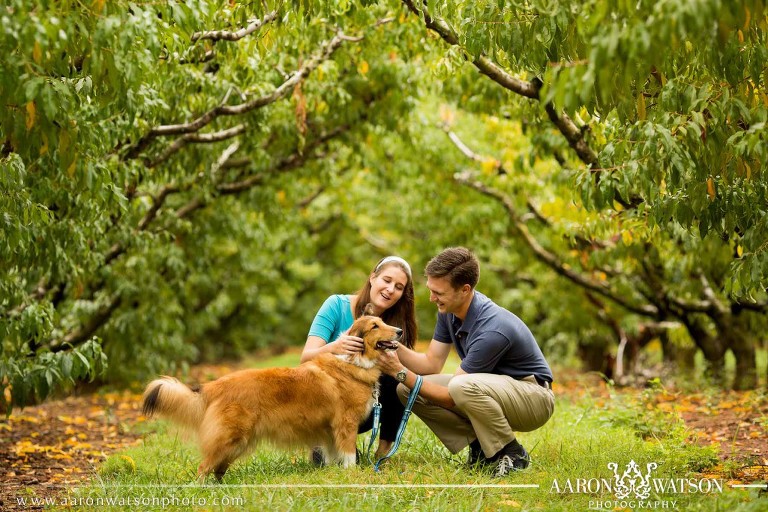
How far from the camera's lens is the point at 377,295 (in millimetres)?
5793

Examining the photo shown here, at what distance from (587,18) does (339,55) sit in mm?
5513

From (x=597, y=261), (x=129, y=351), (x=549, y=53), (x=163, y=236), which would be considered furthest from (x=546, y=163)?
(x=549, y=53)

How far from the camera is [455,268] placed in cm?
533

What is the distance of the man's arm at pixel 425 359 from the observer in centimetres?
582

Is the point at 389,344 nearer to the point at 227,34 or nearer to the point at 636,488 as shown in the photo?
the point at 636,488

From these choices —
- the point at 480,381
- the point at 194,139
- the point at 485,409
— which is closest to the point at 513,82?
the point at 480,381

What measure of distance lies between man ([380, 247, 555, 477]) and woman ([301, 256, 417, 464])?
12.1 inches

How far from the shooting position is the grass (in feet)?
14.4

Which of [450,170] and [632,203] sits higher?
[450,170]

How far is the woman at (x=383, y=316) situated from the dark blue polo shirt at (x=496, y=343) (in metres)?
0.42

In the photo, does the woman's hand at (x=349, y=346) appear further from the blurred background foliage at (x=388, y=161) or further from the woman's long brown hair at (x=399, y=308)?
the blurred background foliage at (x=388, y=161)

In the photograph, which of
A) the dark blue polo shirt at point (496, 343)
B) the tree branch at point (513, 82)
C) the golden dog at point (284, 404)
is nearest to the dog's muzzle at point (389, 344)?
the golden dog at point (284, 404)

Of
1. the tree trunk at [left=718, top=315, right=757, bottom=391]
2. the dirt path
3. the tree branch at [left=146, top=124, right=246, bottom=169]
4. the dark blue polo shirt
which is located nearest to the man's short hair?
the dark blue polo shirt

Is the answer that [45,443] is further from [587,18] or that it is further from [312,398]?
[587,18]
